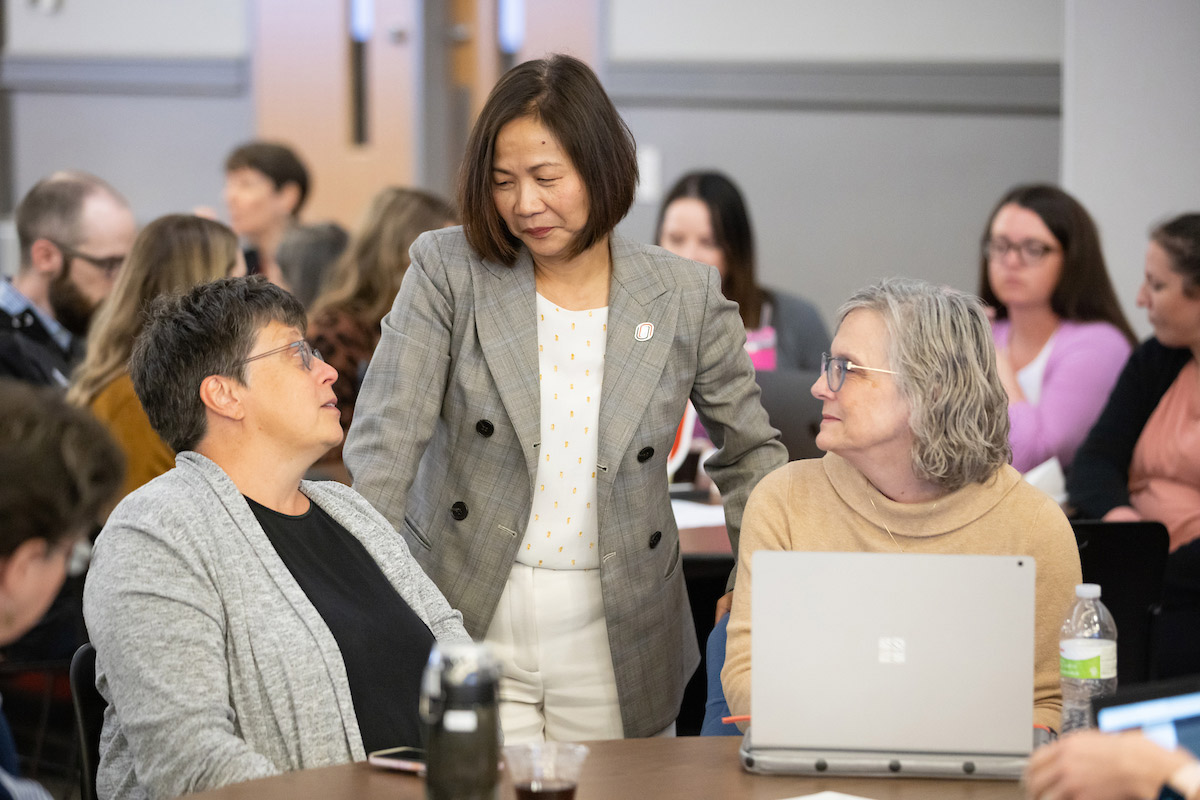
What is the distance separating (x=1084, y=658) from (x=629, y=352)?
90 centimetres

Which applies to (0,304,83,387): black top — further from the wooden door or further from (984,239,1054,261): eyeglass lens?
the wooden door

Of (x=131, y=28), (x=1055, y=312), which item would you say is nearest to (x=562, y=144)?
(x=1055, y=312)

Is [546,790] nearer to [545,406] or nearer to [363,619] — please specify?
[363,619]

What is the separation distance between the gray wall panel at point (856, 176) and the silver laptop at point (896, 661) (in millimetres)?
4273

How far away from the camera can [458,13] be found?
6.75m

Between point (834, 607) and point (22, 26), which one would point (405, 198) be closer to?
point (834, 607)

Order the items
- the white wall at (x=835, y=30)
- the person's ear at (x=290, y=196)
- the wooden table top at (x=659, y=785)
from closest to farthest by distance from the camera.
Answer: the wooden table top at (x=659, y=785)
the white wall at (x=835, y=30)
the person's ear at (x=290, y=196)

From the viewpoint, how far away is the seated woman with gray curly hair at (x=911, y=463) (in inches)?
80.4

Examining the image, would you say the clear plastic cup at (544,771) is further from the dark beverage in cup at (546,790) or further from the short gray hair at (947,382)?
the short gray hair at (947,382)

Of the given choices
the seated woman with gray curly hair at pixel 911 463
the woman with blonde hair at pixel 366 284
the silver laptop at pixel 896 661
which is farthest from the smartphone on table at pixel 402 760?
the woman with blonde hair at pixel 366 284

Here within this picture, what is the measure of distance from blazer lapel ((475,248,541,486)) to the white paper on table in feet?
3.85

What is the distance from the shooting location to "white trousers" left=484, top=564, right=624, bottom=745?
7.43ft

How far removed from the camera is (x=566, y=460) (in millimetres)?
2260

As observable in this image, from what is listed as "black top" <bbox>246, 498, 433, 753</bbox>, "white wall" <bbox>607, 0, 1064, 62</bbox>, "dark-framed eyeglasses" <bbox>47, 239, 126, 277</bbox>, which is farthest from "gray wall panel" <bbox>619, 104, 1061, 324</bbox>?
"black top" <bbox>246, 498, 433, 753</bbox>
